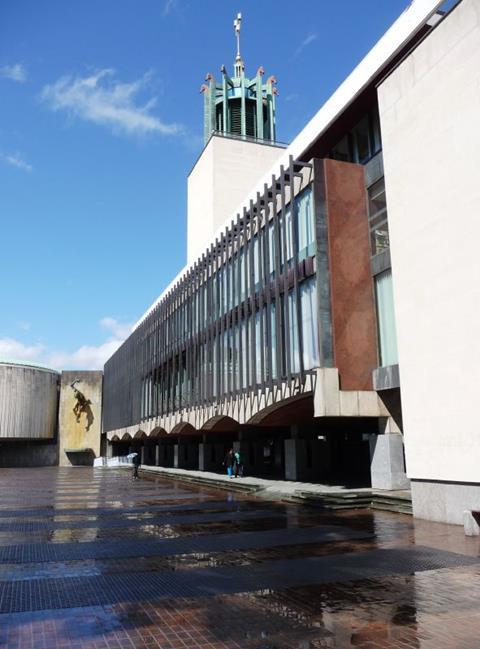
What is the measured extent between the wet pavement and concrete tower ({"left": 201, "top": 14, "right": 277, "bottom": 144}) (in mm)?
45310

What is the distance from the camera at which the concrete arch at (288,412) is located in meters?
23.2

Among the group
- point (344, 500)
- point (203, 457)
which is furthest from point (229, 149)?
point (344, 500)

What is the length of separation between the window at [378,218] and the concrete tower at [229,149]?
80.4 ft

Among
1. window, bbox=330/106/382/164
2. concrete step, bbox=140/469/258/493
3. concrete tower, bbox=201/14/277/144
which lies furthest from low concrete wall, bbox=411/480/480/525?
concrete tower, bbox=201/14/277/144

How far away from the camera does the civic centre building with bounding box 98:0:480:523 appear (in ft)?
47.8

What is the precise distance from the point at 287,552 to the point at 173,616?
14.7 ft

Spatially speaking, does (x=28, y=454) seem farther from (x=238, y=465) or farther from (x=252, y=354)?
(x=252, y=354)

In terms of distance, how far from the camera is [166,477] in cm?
3872

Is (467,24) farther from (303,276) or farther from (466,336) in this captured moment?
(303,276)

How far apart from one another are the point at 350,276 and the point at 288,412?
24.4 ft

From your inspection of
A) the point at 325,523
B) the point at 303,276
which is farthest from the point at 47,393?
the point at 325,523

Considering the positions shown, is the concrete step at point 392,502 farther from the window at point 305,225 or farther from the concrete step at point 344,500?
the window at point 305,225

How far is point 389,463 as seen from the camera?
1964cm

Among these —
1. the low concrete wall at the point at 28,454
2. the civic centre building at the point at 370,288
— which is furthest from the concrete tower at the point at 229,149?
the low concrete wall at the point at 28,454
